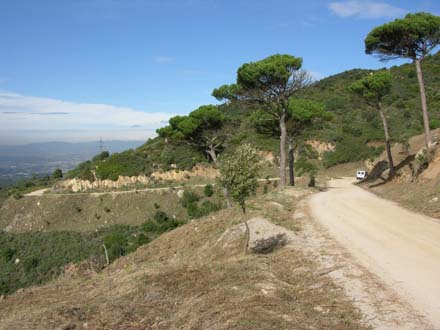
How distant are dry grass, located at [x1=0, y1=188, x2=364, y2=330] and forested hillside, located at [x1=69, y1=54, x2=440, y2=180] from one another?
18669 mm

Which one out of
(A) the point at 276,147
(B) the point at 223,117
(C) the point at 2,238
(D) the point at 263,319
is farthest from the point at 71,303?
(A) the point at 276,147

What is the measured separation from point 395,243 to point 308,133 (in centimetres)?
2299

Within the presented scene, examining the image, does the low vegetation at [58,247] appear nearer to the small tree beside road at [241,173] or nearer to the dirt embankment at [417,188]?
the small tree beside road at [241,173]

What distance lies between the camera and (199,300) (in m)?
5.84

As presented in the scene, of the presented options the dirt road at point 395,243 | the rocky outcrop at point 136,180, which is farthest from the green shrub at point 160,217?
the dirt road at point 395,243

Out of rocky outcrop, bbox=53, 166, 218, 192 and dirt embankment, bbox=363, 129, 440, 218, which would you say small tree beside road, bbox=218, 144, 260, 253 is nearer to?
dirt embankment, bbox=363, 129, 440, 218

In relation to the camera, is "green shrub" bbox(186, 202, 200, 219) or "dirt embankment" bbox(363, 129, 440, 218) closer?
"dirt embankment" bbox(363, 129, 440, 218)

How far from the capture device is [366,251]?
8453mm

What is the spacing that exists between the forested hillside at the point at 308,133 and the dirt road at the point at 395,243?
1298 cm

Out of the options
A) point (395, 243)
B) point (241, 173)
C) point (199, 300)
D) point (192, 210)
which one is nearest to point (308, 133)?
point (192, 210)

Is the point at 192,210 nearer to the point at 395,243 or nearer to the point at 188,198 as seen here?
the point at 188,198

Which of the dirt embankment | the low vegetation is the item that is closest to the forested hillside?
the low vegetation

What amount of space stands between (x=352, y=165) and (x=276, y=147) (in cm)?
1007

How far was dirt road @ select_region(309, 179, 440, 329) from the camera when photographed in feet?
19.4
